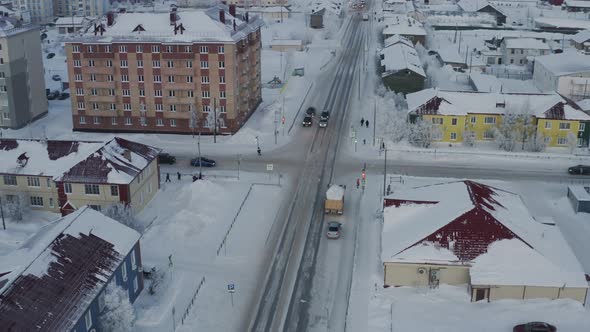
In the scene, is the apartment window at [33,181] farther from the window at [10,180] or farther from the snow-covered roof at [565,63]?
the snow-covered roof at [565,63]

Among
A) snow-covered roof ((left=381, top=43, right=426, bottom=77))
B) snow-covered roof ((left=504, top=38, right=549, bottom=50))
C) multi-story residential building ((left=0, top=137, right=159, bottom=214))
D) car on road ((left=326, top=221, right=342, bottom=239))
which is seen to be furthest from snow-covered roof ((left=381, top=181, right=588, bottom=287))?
snow-covered roof ((left=504, top=38, right=549, bottom=50))

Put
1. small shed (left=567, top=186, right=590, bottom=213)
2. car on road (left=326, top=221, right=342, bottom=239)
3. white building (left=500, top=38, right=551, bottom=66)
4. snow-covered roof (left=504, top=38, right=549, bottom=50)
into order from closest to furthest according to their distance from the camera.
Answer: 1. car on road (left=326, top=221, right=342, bottom=239)
2. small shed (left=567, top=186, right=590, bottom=213)
3. white building (left=500, top=38, right=551, bottom=66)
4. snow-covered roof (left=504, top=38, right=549, bottom=50)

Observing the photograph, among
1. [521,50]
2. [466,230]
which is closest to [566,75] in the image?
[521,50]

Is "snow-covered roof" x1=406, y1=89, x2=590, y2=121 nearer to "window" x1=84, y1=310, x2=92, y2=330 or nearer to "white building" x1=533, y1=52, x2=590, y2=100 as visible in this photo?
"white building" x1=533, y1=52, x2=590, y2=100

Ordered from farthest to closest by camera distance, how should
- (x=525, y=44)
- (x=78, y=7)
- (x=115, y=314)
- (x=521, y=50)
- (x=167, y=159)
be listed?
(x=78, y=7), (x=525, y=44), (x=521, y=50), (x=167, y=159), (x=115, y=314)

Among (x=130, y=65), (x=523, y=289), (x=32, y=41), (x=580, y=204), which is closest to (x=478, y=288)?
(x=523, y=289)

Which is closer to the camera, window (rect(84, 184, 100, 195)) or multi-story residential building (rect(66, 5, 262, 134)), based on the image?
window (rect(84, 184, 100, 195))

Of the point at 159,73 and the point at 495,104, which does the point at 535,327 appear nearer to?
the point at 495,104
